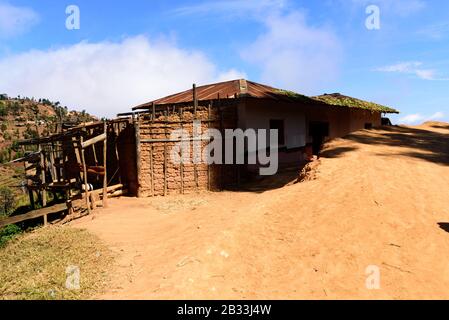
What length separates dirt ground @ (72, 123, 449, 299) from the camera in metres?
5.00

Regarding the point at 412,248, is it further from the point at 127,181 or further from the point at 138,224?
the point at 127,181

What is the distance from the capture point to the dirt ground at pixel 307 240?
16.4ft

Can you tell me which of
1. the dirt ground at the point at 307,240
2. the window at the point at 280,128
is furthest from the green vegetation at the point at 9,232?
the window at the point at 280,128

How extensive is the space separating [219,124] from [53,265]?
26.1 ft

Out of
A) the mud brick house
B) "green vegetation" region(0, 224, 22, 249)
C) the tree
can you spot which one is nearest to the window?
the mud brick house

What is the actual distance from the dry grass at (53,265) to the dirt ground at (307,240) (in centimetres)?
31

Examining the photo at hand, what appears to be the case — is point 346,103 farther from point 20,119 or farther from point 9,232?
point 20,119

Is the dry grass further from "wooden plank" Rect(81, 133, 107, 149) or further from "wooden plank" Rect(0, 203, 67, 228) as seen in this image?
"wooden plank" Rect(81, 133, 107, 149)

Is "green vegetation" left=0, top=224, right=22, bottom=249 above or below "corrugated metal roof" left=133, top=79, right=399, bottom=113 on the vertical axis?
below

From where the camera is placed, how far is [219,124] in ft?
42.4

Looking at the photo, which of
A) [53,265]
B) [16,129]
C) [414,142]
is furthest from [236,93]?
[16,129]

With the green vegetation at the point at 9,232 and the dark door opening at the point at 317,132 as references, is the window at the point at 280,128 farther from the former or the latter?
the green vegetation at the point at 9,232
